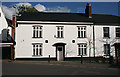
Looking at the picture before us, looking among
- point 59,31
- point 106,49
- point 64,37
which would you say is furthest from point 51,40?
point 106,49

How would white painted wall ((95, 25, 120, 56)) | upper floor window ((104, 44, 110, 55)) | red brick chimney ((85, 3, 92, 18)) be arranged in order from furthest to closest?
1. red brick chimney ((85, 3, 92, 18))
2. upper floor window ((104, 44, 110, 55))
3. white painted wall ((95, 25, 120, 56))

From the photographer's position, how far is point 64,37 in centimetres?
2142

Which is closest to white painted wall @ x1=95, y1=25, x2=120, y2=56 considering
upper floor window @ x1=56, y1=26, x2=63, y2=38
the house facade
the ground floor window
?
the house facade

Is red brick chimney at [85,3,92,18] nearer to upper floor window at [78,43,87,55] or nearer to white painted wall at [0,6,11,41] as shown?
upper floor window at [78,43,87,55]

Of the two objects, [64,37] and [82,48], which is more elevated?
[64,37]

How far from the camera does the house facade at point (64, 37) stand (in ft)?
68.1

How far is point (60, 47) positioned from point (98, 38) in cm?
701

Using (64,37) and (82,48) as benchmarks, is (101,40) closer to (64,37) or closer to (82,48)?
(82,48)

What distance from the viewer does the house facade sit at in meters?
20.8

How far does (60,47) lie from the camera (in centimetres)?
2138

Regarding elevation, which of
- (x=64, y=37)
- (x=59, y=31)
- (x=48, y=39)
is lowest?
(x=48, y=39)

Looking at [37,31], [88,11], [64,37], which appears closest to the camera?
[37,31]

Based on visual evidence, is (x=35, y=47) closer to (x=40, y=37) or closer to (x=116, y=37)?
(x=40, y=37)

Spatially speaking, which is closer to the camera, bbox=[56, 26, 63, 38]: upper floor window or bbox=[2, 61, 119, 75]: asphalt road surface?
bbox=[2, 61, 119, 75]: asphalt road surface
